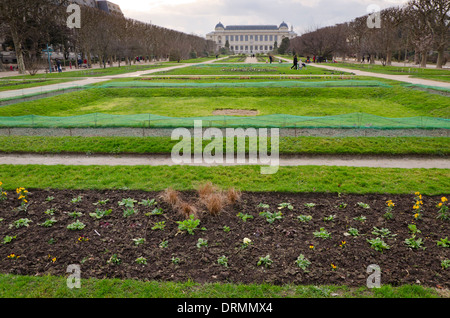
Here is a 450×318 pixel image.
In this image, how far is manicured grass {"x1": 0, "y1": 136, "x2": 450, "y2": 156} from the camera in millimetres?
12188

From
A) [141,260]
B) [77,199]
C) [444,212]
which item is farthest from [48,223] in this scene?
[444,212]

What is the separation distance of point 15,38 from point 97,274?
44.8 meters

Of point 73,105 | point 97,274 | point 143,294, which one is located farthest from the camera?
point 73,105

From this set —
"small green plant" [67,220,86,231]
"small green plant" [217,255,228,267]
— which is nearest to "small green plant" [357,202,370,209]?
"small green plant" [217,255,228,267]

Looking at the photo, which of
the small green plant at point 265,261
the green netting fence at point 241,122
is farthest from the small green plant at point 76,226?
the green netting fence at point 241,122

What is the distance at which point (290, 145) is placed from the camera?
1263cm

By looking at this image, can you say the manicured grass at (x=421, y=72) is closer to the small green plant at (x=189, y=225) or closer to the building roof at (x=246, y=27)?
the small green plant at (x=189, y=225)

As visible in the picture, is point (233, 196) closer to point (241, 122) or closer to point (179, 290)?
point (179, 290)

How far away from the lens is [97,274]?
5520mm
